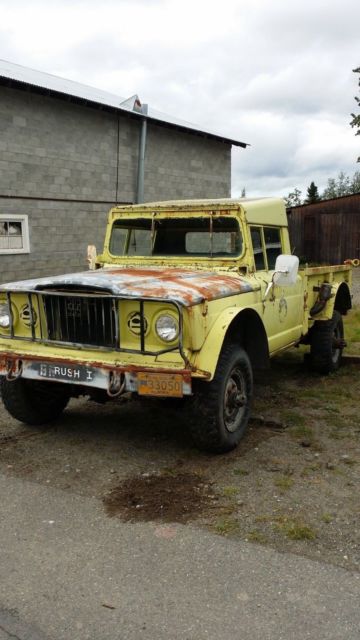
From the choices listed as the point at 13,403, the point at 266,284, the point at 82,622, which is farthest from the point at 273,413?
the point at 82,622

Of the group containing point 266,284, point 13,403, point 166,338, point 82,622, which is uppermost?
point 266,284

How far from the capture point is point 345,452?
4211mm

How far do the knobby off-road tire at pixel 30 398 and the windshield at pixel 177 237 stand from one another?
159cm

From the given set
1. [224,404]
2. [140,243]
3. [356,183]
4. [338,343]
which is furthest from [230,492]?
[356,183]

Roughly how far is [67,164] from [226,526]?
1053 centimetres

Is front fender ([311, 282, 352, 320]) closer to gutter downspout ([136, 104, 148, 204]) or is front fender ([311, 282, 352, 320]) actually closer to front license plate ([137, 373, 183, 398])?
front license plate ([137, 373, 183, 398])

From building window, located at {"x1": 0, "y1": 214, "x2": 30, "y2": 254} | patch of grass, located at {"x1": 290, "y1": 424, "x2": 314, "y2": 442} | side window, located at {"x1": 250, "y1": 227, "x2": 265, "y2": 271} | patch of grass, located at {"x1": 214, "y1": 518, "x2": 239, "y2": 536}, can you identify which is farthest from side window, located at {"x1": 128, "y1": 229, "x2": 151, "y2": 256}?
building window, located at {"x1": 0, "y1": 214, "x2": 30, "y2": 254}

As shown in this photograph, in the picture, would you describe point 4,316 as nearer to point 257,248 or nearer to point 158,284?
point 158,284

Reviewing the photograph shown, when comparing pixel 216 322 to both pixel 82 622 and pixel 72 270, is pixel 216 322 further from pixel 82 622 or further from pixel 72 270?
pixel 72 270

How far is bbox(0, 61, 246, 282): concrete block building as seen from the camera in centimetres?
1109

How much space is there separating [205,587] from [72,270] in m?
10.6

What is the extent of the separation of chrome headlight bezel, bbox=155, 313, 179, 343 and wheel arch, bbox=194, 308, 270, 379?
213 mm

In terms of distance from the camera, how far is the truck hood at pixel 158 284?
3678mm

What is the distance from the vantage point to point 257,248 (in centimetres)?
510
